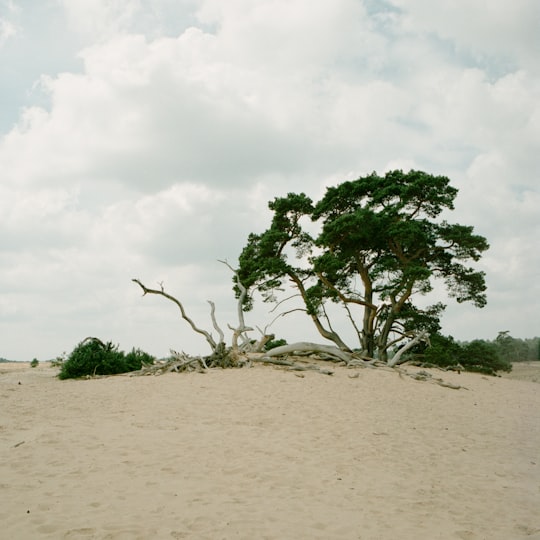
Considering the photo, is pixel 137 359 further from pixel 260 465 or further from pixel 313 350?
pixel 260 465

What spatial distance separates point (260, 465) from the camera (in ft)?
25.0

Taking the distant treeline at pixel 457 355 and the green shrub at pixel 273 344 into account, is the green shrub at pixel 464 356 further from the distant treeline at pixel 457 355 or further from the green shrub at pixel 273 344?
the green shrub at pixel 273 344

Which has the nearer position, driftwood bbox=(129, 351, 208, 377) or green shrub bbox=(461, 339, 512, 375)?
driftwood bbox=(129, 351, 208, 377)

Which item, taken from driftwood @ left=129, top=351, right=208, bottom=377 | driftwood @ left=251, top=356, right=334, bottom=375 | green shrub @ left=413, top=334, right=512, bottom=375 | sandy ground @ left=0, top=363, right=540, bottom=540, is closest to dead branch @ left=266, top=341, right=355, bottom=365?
driftwood @ left=251, top=356, right=334, bottom=375

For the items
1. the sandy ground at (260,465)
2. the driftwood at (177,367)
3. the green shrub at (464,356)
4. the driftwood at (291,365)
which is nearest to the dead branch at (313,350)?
the driftwood at (291,365)

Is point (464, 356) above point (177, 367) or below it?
above

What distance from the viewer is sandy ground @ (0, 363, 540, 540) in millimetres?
5367

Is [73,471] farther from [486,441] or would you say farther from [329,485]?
[486,441]

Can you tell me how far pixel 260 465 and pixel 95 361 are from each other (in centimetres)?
1440

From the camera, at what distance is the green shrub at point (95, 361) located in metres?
19.4

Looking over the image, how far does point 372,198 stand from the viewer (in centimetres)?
2233

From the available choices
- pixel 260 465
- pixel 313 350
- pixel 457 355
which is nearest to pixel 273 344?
pixel 313 350

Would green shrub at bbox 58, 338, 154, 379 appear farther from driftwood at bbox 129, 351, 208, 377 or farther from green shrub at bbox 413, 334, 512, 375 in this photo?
green shrub at bbox 413, 334, 512, 375

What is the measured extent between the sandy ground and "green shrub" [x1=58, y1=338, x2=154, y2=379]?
16.6 ft
